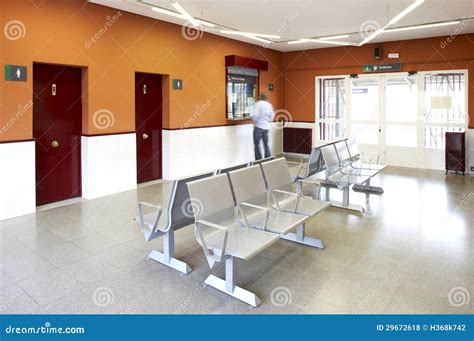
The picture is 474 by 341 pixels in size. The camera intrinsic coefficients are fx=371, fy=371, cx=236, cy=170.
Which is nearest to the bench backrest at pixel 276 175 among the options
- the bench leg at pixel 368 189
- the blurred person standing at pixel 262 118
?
the bench leg at pixel 368 189

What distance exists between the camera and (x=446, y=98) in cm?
816

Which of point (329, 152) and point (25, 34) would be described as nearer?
point (25, 34)

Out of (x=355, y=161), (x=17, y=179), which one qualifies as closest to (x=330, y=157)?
(x=355, y=161)

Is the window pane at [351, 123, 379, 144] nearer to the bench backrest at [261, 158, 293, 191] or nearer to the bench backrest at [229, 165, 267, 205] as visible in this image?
the bench backrest at [261, 158, 293, 191]

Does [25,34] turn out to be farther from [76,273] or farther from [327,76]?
[327,76]

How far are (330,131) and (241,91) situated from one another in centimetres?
279

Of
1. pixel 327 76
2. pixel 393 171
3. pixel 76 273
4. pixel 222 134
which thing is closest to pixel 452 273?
pixel 76 273
